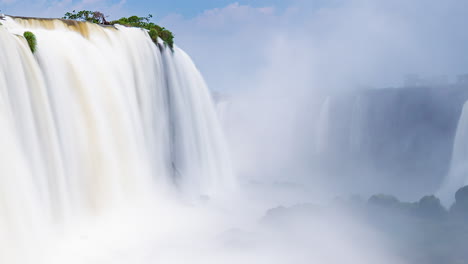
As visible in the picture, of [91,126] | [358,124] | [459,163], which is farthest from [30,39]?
[358,124]

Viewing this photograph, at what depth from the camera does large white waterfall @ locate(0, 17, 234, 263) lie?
966 cm

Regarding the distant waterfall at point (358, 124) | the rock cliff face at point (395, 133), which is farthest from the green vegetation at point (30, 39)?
the distant waterfall at point (358, 124)

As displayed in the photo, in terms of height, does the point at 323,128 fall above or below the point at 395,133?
above

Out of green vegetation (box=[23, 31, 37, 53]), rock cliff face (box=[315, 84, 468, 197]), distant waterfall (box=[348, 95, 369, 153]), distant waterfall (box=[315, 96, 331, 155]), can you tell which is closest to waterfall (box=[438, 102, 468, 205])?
rock cliff face (box=[315, 84, 468, 197])

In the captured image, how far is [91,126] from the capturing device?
12.6 m

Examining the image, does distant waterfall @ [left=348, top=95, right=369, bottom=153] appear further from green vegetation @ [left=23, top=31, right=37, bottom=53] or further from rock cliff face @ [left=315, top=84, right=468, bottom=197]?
green vegetation @ [left=23, top=31, right=37, bottom=53]

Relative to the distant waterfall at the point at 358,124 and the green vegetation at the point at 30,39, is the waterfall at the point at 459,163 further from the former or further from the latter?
the green vegetation at the point at 30,39

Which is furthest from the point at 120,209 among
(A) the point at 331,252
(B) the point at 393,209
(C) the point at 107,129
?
(B) the point at 393,209

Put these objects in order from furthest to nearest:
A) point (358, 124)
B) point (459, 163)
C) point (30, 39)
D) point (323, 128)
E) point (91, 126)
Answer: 1. point (323, 128)
2. point (358, 124)
3. point (459, 163)
4. point (91, 126)
5. point (30, 39)

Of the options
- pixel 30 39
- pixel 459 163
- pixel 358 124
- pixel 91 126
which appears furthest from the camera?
pixel 358 124

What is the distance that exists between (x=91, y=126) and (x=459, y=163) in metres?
17.8

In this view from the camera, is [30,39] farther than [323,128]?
No

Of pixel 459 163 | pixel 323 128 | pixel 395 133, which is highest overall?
pixel 323 128

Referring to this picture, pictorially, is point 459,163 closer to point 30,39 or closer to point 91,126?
point 91,126
